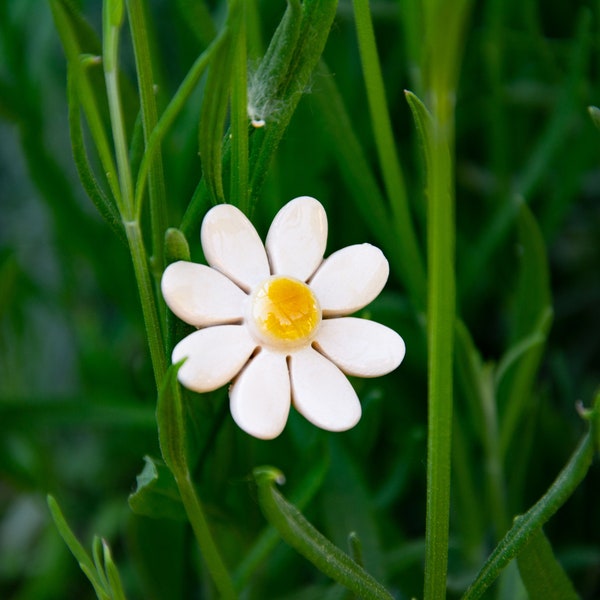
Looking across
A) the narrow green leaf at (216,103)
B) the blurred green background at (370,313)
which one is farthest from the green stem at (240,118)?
the blurred green background at (370,313)

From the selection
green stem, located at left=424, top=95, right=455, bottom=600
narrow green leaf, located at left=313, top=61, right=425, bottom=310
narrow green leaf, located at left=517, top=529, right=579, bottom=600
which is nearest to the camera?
A: green stem, located at left=424, top=95, right=455, bottom=600

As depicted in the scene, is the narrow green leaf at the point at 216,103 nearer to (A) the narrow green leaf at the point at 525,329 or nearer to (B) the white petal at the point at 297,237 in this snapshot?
(B) the white petal at the point at 297,237

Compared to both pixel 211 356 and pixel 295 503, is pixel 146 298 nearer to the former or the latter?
pixel 211 356

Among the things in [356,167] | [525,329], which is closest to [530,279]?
[525,329]

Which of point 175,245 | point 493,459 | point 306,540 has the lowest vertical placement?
point 493,459

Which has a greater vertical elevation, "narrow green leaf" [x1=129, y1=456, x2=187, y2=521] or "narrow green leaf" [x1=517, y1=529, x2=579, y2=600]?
Result: "narrow green leaf" [x1=129, y1=456, x2=187, y2=521]

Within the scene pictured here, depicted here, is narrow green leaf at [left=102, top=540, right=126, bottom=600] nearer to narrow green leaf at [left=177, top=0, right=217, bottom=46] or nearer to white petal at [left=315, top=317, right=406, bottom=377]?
white petal at [left=315, top=317, right=406, bottom=377]

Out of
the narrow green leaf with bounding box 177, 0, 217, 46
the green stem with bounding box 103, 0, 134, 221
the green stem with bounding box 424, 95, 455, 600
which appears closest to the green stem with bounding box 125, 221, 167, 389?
the green stem with bounding box 103, 0, 134, 221

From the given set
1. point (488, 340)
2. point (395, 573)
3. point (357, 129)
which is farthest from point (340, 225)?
point (395, 573)
